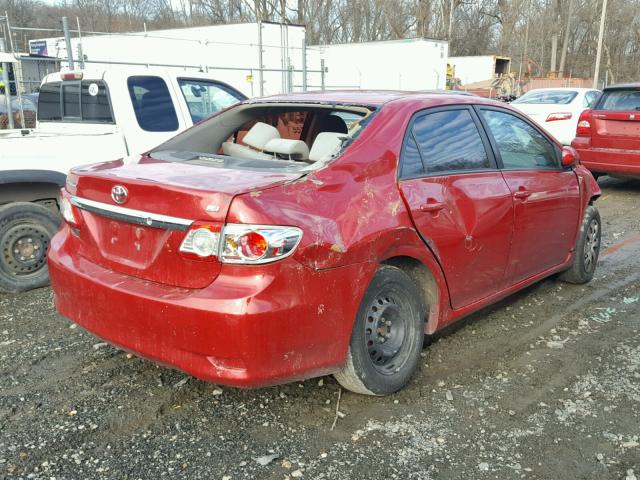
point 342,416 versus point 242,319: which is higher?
point 242,319

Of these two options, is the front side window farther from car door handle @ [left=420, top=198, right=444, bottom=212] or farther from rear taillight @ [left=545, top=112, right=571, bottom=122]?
rear taillight @ [left=545, top=112, right=571, bottom=122]

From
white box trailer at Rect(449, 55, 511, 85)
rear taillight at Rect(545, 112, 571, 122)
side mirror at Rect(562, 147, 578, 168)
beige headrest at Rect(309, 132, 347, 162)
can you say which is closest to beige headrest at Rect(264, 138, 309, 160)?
beige headrest at Rect(309, 132, 347, 162)

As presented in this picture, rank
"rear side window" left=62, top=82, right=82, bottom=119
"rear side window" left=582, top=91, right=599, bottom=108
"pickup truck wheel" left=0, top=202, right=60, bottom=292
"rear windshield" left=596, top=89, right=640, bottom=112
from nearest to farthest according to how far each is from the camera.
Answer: "pickup truck wheel" left=0, top=202, right=60, bottom=292, "rear side window" left=62, top=82, right=82, bottom=119, "rear windshield" left=596, top=89, right=640, bottom=112, "rear side window" left=582, top=91, right=599, bottom=108

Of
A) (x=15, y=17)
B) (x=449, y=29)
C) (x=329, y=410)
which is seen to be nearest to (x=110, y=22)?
(x=15, y=17)

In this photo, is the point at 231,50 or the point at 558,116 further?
the point at 231,50

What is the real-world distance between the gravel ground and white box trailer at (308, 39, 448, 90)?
22.8m

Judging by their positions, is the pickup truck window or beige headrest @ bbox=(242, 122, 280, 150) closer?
beige headrest @ bbox=(242, 122, 280, 150)

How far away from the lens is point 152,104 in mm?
5938

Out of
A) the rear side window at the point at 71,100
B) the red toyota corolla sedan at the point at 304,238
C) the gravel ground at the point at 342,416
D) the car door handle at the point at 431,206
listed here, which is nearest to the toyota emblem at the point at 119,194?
the red toyota corolla sedan at the point at 304,238

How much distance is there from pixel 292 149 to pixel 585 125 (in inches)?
287

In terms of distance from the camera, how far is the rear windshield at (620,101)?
894 cm

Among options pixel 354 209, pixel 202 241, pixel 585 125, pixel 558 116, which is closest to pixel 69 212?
pixel 202 241

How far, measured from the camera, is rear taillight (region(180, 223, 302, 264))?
2.58m

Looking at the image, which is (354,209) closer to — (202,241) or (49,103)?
(202,241)
